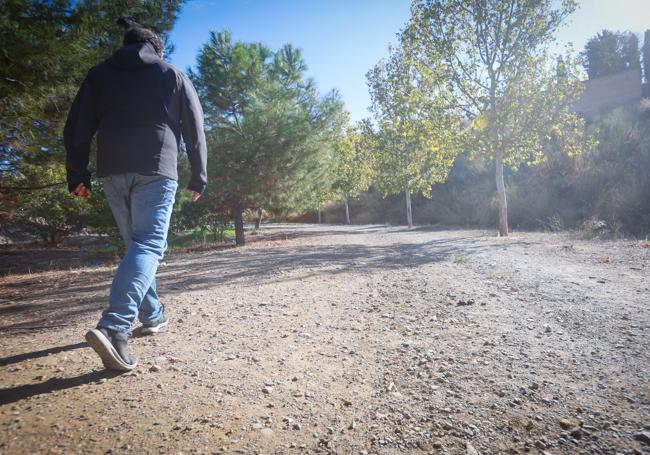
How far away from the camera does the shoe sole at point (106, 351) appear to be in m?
1.72

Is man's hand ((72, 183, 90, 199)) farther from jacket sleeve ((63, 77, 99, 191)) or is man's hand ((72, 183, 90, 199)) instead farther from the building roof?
the building roof

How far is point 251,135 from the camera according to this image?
32.0 ft

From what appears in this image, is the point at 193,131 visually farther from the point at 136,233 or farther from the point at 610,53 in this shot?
the point at 610,53

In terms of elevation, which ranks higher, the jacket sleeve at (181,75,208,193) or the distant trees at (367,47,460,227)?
the distant trees at (367,47,460,227)

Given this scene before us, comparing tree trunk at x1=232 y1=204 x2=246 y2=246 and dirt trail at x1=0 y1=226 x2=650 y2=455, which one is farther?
tree trunk at x1=232 y1=204 x2=246 y2=246

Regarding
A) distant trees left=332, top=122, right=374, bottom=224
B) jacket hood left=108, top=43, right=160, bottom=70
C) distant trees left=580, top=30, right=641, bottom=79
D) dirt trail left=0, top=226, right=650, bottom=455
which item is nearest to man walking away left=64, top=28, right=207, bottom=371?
jacket hood left=108, top=43, right=160, bottom=70

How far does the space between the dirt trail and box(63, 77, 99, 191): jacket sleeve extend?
125 cm

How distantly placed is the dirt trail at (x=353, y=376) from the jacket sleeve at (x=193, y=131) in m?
1.23

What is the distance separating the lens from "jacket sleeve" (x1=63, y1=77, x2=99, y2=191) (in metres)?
2.16

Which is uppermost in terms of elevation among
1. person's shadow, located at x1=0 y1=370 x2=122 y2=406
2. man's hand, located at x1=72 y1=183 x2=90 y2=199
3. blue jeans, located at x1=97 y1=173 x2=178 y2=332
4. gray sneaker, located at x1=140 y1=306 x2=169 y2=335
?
man's hand, located at x1=72 y1=183 x2=90 y2=199

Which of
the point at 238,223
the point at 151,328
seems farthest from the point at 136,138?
the point at 238,223

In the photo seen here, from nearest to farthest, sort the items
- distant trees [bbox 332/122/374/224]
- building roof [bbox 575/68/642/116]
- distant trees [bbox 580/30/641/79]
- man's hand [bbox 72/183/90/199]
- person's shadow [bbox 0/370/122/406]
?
person's shadow [bbox 0/370/122/406] → man's hand [bbox 72/183/90/199] → building roof [bbox 575/68/642/116] → distant trees [bbox 332/122/374/224] → distant trees [bbox 580/30/641/79]

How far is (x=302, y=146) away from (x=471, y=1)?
661cm

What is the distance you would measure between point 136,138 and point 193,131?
36 cm
